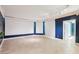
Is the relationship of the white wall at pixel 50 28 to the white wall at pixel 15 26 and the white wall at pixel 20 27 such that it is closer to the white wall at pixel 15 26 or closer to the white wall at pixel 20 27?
the white wall at pixel 20 27

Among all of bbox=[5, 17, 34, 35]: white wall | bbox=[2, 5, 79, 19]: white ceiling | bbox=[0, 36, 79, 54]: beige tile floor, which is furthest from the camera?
bbox=[5, 17, 34, 35]: white wall

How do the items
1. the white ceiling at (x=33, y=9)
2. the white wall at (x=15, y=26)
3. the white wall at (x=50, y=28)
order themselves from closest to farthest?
the white ceiling at (x=33, y=9) → the white wall at (x=15, y=26) → the white wall at (x=50, y=28)

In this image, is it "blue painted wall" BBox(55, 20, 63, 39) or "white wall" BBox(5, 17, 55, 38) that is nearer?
"white wall" BBox(5, 17, 55, 38)

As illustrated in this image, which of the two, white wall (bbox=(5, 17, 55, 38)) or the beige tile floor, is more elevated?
white wall (bbox=(5, 17, 55, 38))

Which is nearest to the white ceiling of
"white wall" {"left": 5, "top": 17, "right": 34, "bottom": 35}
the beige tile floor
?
the beige tile floor

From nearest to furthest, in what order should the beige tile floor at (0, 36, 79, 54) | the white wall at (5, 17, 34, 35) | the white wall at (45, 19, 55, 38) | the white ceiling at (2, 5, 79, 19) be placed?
the white ceiling at (2, 5, 79, 19) → the beige tile floor at (0, 36, 79, 54) → the white wall at (5, 17, 34, 35) → the white wall at (45, 19, 55, 38)

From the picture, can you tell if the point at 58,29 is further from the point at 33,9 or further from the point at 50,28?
the point at 33,9

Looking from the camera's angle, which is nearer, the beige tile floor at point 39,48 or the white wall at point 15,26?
the beige tile floor at point 39,48

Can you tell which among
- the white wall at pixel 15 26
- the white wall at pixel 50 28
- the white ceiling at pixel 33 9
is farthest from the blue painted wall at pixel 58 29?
the white ceiling at pixel 33 9

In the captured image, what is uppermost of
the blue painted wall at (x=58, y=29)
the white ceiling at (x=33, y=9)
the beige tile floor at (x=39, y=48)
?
the white ceiling at (x=33, y=9)

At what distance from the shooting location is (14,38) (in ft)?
21.9

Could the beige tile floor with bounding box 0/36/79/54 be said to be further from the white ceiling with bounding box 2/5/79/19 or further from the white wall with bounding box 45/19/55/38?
the white wall with bounding box 45/19/55/38

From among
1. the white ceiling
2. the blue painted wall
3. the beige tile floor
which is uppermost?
the white ceiling
